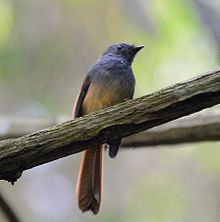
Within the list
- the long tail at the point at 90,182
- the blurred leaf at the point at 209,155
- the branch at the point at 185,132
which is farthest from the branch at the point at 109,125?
the blurred leaf at the point at 209,155

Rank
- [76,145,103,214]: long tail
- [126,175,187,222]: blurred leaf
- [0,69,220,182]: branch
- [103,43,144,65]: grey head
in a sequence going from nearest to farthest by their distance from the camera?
[0,69,220,182]: branch
[76,145,103,214]: long tail
[103,43,144,65]: grey head
[126,175,187,222]: blurred leaf

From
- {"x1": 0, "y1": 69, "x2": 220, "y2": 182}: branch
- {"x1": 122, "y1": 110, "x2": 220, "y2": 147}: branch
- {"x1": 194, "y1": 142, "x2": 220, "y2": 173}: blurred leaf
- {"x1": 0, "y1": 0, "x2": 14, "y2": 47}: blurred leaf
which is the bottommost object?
{"x1": 0, "y1": 69, "x2": 220, "y2": 182}: branch

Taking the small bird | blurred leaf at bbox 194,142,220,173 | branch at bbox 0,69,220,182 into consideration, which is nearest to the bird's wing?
the small bird

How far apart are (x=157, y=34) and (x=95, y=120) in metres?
2.24

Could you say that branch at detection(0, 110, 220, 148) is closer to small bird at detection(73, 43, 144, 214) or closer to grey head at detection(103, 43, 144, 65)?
small bird at detection(73, 43, 144, 214)

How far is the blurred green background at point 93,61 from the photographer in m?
4.01

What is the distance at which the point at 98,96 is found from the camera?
2658mm

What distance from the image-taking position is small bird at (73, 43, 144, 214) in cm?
251

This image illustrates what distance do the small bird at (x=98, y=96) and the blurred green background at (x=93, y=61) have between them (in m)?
0.87

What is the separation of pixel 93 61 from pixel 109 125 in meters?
2.87

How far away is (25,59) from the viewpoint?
454 centimetres

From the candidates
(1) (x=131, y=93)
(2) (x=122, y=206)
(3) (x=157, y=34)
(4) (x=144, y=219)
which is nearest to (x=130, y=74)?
(1) (x=131, y=93)

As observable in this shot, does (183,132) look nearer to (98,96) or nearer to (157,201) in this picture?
(98,96)

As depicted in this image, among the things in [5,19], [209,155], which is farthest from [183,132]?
[5,19]
